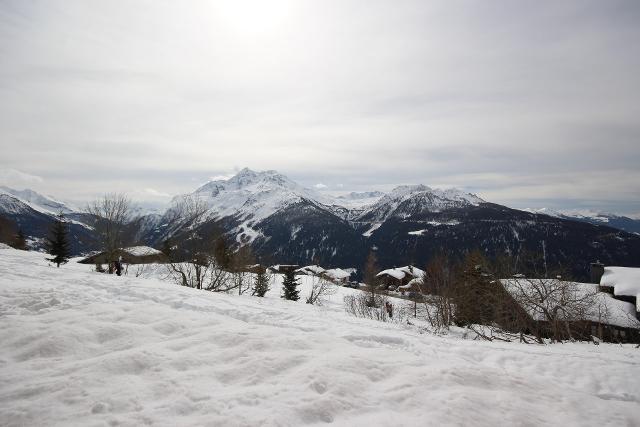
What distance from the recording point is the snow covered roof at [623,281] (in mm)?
31809

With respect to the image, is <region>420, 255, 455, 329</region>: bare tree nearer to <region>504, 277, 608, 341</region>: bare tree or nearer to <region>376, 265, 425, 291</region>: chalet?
<region>504, 277, 608, 341</region>: bare tree

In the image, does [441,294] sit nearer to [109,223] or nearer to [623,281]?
[623,281]

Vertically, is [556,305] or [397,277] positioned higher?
[556,305]

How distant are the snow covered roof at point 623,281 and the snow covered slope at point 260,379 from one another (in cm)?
2966

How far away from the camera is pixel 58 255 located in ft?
117

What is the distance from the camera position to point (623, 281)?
33312 millimetres

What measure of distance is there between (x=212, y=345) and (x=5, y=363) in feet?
13.2

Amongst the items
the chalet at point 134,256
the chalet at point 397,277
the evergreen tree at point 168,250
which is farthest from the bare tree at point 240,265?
the chalet at point 397,277

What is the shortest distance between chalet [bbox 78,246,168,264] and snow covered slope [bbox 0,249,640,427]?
2736cm

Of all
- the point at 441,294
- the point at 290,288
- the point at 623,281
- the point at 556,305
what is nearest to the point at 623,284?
the point at 623,281

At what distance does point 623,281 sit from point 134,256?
189 feet

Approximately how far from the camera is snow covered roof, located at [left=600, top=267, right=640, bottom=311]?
31.8 meters

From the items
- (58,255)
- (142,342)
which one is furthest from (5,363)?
(58,255)

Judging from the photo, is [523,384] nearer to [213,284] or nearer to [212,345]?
[212,345]
